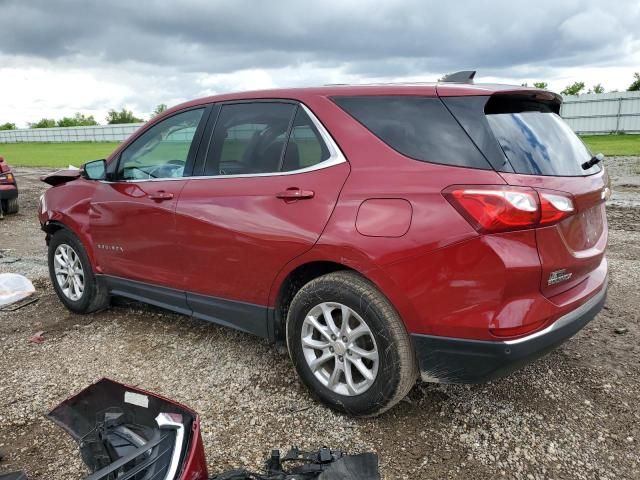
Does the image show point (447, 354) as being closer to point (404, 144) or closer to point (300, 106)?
point (404, 144)

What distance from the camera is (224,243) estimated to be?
3.29 meters

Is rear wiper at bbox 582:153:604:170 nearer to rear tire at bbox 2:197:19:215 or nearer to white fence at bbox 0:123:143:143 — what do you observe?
rear tire at bbox 2:197:19:215

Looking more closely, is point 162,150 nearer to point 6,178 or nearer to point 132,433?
point 132,433

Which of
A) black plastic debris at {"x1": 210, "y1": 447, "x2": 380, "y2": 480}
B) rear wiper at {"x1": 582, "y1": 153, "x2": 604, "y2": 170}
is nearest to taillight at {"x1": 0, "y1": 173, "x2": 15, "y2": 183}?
black plastic debris at {"x1": 210, "y1": 447, "x2": 380, "y2": 480}

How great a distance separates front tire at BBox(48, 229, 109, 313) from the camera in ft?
14.7

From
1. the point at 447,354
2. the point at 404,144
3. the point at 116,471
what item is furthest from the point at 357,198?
the point at 116,471

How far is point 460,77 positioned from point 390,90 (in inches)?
22.6

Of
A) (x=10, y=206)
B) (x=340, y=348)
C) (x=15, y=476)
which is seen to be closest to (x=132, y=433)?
(x=15, y=476)

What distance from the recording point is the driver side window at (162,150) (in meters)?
3.72

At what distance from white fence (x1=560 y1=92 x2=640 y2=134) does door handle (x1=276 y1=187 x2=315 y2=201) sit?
1254 inches

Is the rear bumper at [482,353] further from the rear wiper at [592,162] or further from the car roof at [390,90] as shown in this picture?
Result: the car roof at [390,90]

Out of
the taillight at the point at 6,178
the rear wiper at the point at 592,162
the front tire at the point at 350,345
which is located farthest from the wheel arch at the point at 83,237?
the taillight at the point at 6,178

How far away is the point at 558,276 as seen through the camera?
254 cm

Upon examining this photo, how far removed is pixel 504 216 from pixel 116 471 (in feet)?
6.06
